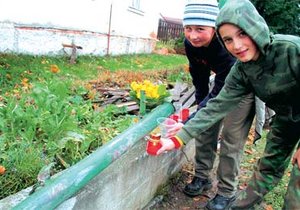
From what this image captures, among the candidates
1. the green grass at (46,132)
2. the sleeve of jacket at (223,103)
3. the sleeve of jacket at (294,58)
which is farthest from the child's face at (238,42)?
the green grass at (46,132)

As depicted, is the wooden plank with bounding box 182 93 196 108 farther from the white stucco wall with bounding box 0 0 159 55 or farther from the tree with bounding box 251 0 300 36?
the tree with bounding box 251 0 300 36

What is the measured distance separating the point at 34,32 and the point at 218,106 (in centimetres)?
603

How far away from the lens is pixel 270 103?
2.45 meters

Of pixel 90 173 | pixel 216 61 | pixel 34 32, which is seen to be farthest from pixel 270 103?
pixel 34 32

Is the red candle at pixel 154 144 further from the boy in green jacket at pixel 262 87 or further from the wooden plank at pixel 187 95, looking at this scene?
the wooden plank at pixel 187 95

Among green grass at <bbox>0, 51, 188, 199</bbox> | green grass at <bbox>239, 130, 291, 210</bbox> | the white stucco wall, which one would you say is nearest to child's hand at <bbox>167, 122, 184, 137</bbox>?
green grass at <bbox>0, 51, 188, 199</bbox>

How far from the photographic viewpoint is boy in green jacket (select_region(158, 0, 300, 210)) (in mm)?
2098

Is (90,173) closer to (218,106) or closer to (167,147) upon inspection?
(167,147)

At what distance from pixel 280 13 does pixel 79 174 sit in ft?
30.2

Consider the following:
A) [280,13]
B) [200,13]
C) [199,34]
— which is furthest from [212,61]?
[280,13]

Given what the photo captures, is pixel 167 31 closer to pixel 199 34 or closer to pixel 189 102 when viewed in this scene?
pixel 189 102

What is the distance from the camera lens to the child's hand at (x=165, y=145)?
2271 millimetres

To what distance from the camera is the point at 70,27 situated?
8805mm

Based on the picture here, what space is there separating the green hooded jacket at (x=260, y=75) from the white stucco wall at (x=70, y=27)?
5470 millimetres
